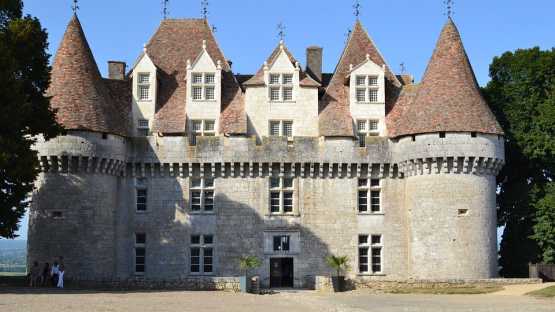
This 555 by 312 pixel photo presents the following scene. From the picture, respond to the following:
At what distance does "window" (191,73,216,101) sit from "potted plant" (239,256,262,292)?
8.09 m

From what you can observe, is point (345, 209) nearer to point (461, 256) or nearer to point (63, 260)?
point (461, 256)

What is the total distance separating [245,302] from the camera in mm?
27062

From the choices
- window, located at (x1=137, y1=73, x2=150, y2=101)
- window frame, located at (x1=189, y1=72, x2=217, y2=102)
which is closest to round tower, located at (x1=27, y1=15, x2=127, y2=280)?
window, located at (x1=137, y1=73, x2=150, y2=101)

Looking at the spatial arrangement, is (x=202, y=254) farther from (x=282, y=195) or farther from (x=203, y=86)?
(x=203, y=86)

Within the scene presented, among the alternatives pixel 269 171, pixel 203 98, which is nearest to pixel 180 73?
pixel 203 98

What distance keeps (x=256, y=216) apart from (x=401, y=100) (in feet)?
30.0

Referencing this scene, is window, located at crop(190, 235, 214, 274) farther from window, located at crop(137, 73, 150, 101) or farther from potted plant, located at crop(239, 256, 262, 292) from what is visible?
window, located at crop(137, 73, 150, 101)

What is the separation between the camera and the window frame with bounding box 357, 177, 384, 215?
3912 cm

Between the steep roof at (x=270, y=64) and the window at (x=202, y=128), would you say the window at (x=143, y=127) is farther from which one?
the steep roof at (x=270, y=64)

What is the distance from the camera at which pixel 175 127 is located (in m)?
39.4

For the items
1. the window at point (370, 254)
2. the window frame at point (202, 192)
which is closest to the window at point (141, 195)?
the window frame at point (202, 192)

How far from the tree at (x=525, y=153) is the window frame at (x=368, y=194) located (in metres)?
6.98

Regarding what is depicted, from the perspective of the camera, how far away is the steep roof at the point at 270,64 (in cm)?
4006

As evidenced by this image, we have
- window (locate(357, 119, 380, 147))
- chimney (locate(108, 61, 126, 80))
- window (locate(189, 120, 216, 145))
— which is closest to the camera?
window (locate(189, 120, 216, 145))
